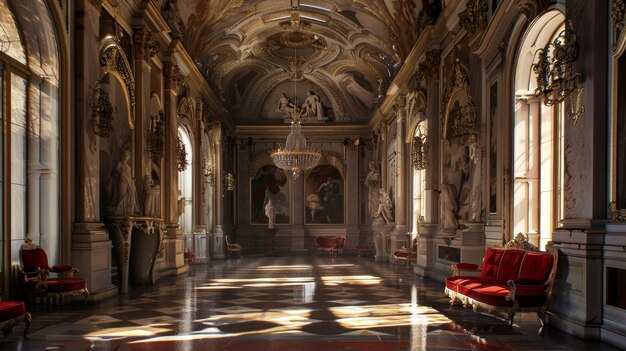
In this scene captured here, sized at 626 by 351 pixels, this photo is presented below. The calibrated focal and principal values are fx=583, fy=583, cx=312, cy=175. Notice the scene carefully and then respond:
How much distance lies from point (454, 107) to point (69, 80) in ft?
24.8

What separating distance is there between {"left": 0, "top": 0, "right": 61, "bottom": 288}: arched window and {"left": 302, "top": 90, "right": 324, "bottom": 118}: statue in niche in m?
18.4

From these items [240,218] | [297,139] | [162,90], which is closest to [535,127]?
[162,90]

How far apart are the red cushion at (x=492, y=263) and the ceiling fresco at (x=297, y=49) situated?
8.58 m

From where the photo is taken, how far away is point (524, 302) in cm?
679

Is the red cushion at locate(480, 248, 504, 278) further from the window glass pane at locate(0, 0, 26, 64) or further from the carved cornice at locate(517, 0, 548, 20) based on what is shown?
the window glass pane at locate(0, 0, 26, 64)

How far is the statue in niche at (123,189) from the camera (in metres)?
10.4

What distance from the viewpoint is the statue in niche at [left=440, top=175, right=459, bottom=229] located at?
1179cm

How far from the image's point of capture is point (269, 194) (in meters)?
26.6

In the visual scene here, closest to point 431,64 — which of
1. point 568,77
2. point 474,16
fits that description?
point 474,16

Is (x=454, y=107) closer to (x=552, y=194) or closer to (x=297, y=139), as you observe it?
(x=552, y=194)

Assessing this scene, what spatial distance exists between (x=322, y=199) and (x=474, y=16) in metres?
16.7

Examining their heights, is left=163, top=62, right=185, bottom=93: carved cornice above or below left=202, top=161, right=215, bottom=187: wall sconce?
above

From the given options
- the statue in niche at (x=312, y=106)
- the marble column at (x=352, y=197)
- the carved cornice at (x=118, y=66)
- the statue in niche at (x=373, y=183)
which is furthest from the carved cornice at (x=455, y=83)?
the statue in niche at (x=312, y=106)

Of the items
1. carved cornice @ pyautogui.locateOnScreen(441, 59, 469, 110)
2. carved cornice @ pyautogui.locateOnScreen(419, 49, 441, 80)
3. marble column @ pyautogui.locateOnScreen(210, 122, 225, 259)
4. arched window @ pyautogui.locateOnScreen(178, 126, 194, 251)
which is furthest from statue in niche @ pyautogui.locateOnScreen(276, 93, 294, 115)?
carved cornice @ pyautogui.locateOnScreen(441, 59, 469, 110)
